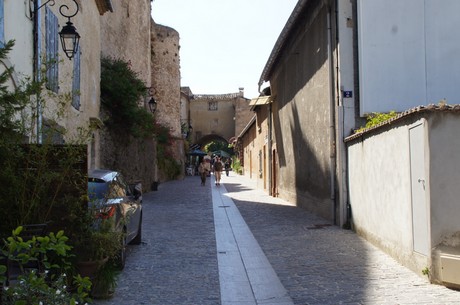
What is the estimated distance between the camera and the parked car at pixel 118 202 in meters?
6.23

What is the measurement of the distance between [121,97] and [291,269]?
12.2 meters

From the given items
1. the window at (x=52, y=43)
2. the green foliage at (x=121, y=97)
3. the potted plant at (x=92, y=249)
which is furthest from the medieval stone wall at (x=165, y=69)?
the potted plant at (x=92, y=249)

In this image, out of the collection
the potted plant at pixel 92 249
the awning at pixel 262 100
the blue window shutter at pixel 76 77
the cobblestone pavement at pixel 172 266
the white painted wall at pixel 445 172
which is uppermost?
the awning at pixel 262 100

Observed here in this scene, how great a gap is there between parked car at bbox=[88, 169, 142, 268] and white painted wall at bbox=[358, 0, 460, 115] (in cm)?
519

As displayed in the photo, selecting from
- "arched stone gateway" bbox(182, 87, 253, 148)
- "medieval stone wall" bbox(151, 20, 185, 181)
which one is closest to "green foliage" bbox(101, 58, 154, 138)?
"medieval stone wall" bbox(151, 20, 185, 181)

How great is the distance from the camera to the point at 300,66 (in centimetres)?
1633

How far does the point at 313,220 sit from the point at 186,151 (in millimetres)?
35791

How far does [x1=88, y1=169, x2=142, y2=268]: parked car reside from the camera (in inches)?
245

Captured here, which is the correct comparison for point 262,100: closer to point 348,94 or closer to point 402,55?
point 348,94

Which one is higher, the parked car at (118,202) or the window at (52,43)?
the window at (52,43)

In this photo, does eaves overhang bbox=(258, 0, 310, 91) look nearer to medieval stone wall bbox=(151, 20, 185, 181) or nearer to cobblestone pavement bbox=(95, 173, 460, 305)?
cobblestone pavement bbox=(95, 173, 460, 305)

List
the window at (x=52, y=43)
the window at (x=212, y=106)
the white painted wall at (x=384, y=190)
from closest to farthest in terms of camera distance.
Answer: the white painted wall at (x=384, y=190), the window at (x=52, y=43), the window at (x=212, y=106)

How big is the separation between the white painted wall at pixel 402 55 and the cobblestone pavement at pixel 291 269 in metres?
3.00

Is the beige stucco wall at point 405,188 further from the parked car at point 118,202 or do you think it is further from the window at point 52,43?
the window at point 52,43
